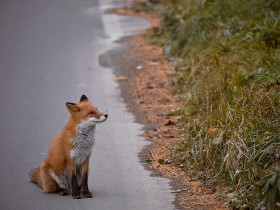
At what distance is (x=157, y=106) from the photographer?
1118cm

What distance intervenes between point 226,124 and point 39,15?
9.49 m

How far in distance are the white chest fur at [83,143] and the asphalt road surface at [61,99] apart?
45cm

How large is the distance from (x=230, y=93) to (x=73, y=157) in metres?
2.81

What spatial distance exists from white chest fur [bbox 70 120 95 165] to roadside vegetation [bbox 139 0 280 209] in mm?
1269

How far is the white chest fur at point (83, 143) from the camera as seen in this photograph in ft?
25.5

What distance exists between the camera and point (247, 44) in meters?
11.2

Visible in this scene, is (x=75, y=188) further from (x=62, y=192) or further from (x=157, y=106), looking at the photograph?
(x=157, y=106)

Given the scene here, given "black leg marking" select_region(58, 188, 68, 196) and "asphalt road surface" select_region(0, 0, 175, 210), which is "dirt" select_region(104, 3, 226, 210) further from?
"black leg marking" select_region(58, 188, 68, 196)

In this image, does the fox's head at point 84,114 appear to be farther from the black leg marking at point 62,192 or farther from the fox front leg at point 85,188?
the black leg marking at point 62,192

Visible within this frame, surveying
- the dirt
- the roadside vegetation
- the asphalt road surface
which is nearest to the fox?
the asphalt road surface

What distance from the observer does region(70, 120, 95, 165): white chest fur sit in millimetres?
7787

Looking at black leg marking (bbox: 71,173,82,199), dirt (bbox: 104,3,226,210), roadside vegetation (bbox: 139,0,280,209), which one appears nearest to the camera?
roadside vegetation (bbox: 139,0,280,209)

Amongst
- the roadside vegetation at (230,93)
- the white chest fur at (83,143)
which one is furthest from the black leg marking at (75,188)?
the roadside vegetation at (230,93)

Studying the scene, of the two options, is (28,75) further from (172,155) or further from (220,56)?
(172,155)
